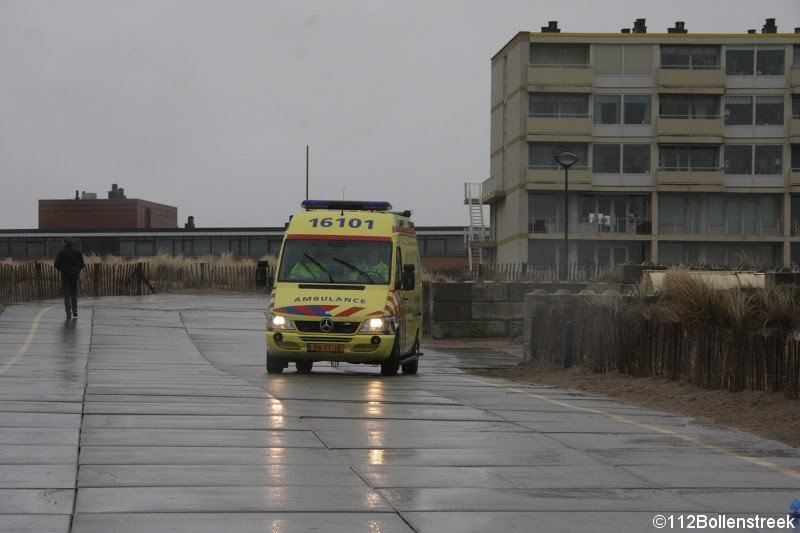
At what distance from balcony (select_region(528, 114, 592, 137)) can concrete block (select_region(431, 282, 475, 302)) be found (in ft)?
142

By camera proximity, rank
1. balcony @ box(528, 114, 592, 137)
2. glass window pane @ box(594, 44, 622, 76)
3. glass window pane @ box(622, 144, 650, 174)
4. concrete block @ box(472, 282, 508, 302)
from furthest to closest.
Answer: glass window pane @ box(622, 144, 650, 174) → glass window pane @ box(594, 44, 622, 76) → balcony @ box(528, 114, 592, 137) → concrete block @ box(472, 282, 508, 302)

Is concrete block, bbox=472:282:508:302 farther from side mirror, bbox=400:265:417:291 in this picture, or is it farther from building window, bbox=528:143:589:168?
building window, bbox=528:143:589:168

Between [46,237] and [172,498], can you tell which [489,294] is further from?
[46,237]

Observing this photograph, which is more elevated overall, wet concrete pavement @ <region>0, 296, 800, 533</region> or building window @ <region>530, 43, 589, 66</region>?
building window @ <region>530, 43, 589, 66</region>

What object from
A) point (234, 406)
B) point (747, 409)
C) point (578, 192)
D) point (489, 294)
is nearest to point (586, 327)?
point (747, 409)

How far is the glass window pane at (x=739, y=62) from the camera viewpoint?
76500mm

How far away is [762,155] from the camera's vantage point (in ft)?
252

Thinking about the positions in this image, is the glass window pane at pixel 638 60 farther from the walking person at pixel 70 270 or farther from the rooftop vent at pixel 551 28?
the walking person at pixel 70 270

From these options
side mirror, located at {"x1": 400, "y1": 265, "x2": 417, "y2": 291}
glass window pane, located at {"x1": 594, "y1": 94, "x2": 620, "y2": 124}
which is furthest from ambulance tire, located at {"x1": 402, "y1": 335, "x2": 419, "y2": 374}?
glass window pane, located at {"x1": 594, "y1": 94, "x2": 620, "y2": 124}

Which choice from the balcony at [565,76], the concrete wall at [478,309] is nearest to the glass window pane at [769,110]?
the balcony at [565,76]

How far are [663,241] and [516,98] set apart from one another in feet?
37.5

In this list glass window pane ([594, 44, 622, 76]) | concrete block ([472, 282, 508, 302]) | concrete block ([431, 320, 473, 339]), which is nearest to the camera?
concrete block ([472, 282, 508, 302])

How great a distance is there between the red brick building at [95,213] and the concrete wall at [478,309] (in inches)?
3363

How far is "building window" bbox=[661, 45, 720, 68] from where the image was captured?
76.6m
